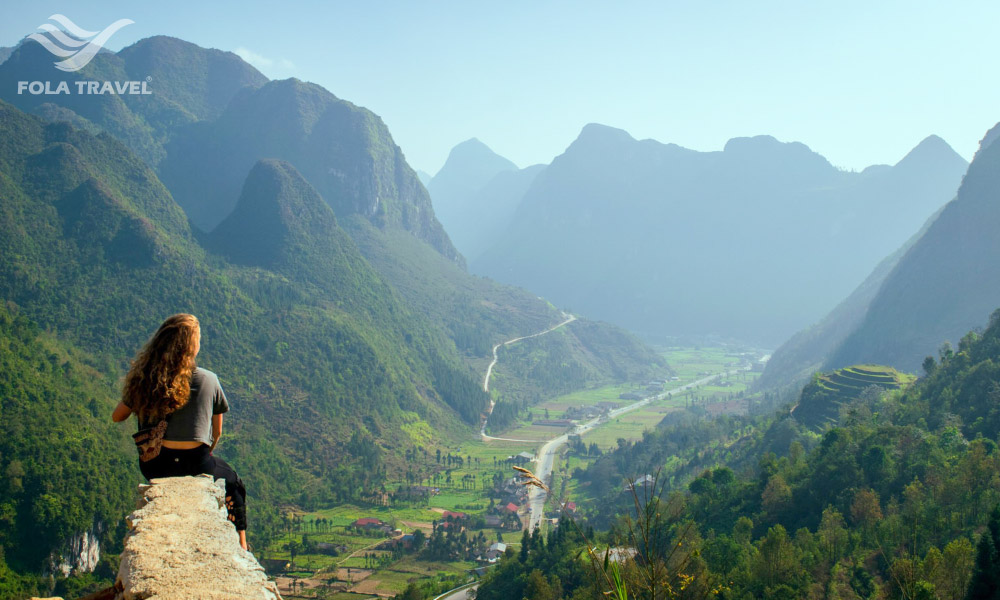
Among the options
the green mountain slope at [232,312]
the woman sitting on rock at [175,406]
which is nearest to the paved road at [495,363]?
the green mountain slope at [232,312]

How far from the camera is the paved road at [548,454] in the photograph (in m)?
70.8

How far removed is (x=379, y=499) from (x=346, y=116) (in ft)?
382

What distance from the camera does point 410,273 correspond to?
5423 inches

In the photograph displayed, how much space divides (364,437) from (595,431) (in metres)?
40.5

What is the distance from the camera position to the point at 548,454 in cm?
8906

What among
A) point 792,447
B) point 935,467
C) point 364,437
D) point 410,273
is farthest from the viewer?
point 410,273

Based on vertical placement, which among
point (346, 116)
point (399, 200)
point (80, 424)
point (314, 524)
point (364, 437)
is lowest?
point (314, 524)

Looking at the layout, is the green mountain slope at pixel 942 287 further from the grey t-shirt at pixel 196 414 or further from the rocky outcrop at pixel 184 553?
the rocky outcrop at pixel 184 553

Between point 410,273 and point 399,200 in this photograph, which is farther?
point 399,200

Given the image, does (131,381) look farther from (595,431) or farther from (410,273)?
(410,273)

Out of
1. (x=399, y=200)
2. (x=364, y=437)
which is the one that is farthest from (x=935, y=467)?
(x=399, y=200)

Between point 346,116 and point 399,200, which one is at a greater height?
point 346,116

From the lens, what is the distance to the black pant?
608cm

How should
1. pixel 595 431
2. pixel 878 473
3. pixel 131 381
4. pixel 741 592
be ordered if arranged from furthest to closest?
pixel 595 431
pixel 878 473
pixel 741 592
pixel 131 381
